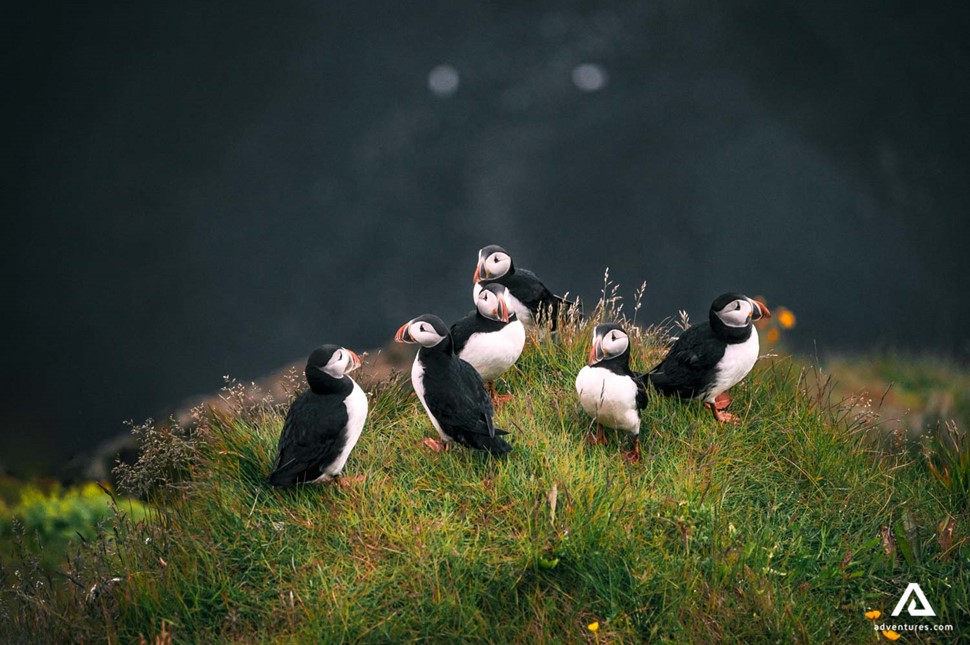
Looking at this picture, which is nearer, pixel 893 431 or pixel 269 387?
pixel 893 431

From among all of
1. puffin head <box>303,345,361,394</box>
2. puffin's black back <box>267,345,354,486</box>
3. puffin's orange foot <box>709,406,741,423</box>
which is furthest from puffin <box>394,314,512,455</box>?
puffin's orange foot <box>709,406,741,423</box>

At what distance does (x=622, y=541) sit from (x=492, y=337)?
1.61m

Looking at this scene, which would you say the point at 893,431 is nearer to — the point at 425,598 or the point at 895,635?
the point at 895,635

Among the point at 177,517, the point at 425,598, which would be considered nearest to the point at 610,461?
the point at 425,598

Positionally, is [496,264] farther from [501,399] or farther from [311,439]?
[311,439]

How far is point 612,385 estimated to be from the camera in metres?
4.82

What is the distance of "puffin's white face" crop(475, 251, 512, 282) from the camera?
6137mm

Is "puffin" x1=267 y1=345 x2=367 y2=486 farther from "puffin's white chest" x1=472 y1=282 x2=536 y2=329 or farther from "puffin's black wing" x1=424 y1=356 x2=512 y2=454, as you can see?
"puffin's white chest" x1=472 y1=282 x2=536 y2=329

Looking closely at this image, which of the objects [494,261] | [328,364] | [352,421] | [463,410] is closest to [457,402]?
[463,410]

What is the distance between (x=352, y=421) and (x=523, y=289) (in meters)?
2.21

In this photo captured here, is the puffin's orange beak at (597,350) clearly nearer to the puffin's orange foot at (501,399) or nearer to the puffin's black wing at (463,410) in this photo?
the puffin's black wing at (463,410)

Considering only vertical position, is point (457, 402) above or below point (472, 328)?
below

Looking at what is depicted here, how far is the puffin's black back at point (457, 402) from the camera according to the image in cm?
473

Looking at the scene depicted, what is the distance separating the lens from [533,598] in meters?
4.08
